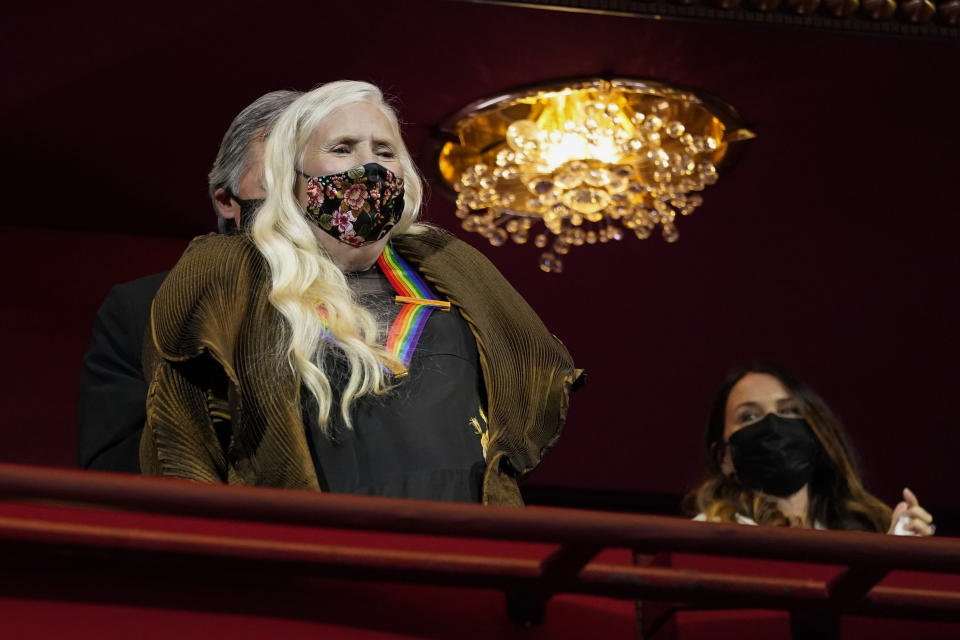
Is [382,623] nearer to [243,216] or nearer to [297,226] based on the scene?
[297,226]

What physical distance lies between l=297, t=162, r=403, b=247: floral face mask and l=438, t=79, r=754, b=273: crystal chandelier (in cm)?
233

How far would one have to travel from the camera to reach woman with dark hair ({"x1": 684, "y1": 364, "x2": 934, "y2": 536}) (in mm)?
3303

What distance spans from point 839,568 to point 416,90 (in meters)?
3.21

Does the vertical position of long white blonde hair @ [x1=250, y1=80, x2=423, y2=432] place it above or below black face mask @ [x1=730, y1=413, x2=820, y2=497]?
above

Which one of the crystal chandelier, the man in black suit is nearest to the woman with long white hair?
the man in black suit

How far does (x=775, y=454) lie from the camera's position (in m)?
3.34

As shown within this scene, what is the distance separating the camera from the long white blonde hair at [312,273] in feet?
5.70

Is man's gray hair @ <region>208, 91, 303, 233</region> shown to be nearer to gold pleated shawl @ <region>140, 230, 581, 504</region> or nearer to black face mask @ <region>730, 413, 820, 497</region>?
gold pleated shawl @ <region>140, 230, 581, 504</region>

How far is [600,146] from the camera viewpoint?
4.38m

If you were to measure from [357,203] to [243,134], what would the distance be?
573mm

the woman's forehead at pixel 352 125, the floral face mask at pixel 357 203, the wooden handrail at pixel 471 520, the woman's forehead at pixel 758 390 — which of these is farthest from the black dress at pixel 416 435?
the woman's forehead at pixel 758 390

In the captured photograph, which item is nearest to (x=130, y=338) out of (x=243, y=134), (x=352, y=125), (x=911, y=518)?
(x=243, y=134)

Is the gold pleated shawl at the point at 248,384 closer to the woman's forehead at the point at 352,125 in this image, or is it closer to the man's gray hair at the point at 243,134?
the woman's forehead at the point at 352,125

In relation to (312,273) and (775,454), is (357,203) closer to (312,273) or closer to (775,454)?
(312,273)
